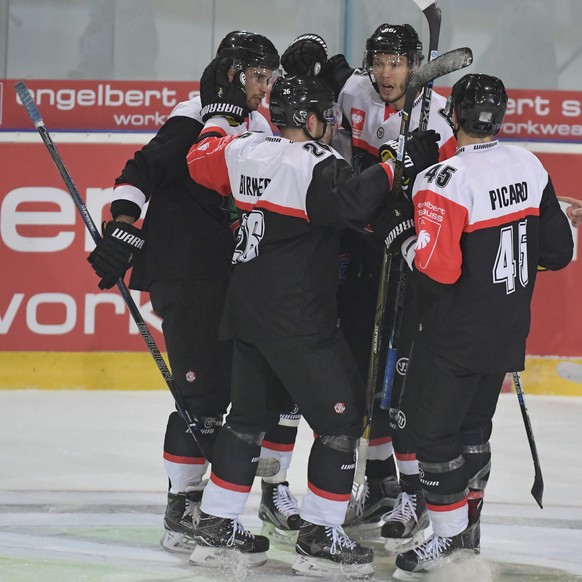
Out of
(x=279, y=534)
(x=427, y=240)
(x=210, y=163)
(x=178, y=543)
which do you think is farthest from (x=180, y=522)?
(x=427, y=240)

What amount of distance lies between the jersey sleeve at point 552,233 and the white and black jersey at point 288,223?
0.39 meters

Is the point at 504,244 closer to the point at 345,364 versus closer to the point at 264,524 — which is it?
the point at 345,364

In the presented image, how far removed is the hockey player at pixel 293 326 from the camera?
9.53ft

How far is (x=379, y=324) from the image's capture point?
317 centimetres

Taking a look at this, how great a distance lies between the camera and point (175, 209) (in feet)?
10.9

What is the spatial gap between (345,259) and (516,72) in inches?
108

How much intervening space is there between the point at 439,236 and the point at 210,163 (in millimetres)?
706

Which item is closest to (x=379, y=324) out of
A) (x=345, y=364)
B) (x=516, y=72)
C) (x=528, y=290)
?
(x=345, y=364)

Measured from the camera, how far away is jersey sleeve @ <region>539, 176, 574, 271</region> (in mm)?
2887

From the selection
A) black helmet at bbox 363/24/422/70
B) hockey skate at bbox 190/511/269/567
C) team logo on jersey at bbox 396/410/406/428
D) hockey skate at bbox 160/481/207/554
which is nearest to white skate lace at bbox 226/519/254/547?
hockey skate at bbox 190/511/269/567

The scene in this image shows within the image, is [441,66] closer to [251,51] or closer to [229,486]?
[251,51]

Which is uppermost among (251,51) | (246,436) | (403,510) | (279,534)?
(251,51)

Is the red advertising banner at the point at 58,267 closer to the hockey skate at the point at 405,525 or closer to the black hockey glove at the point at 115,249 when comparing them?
the black hockey glove at the point at 115,249

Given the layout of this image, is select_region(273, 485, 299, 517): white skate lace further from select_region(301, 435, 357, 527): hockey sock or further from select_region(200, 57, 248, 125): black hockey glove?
select_region(200, 57, 248, 125): black hockey glove
